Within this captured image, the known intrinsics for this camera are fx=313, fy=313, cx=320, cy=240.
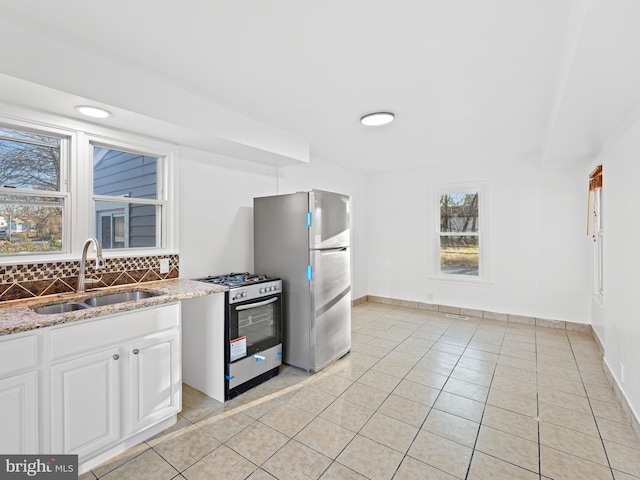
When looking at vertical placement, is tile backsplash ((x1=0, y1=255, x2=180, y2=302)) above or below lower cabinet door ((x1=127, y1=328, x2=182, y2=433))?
above

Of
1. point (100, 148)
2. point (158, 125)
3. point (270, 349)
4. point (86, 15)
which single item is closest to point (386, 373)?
point (270, 349)

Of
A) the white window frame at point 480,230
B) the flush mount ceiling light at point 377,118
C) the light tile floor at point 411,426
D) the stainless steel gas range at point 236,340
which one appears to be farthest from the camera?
the white window frame at point 480,230

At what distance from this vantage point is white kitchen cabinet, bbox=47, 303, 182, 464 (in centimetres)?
164

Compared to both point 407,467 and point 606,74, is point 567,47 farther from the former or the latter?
point 407,467

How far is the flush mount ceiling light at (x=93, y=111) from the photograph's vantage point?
2049 mm

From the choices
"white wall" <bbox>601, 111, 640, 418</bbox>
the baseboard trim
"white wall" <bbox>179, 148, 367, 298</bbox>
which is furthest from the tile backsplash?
"white wall" <bbox>601, 111, 640, 418</bbox>

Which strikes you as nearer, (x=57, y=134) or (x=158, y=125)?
(x=57, y=134)

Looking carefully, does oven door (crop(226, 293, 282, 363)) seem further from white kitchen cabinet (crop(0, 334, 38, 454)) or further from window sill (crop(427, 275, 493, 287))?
window sill (crop(427, 275, 493, 287))

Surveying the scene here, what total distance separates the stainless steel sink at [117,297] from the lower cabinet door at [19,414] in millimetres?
740

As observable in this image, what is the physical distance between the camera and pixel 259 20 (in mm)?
1646

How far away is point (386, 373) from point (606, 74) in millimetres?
2661

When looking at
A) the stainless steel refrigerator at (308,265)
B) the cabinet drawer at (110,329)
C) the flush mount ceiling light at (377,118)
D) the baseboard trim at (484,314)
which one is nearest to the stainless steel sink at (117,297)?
the cabinet drawer at (110,329)
